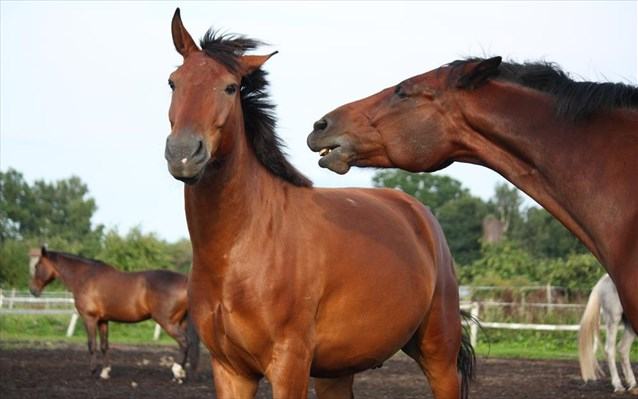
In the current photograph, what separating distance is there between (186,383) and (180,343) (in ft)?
5.98

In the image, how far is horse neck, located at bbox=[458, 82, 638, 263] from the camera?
13.3 ft

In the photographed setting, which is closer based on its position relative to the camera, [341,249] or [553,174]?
[553,174]

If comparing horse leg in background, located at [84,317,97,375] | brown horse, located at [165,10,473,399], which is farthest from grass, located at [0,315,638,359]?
brown horse, located at [165,10,473,399]

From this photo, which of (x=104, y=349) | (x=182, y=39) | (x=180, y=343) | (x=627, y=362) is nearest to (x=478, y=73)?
(x=182, y=39)

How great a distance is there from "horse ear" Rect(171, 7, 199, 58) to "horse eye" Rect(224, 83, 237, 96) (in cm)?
41

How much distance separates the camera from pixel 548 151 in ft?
13.8

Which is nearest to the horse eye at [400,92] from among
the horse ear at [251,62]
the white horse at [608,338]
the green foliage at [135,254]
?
the horse ear at [251,62]

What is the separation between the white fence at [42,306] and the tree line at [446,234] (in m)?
2.72

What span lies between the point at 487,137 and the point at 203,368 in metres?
14.7

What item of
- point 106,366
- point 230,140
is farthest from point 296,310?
point 106,366

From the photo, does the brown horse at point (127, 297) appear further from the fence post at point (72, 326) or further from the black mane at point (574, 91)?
the black mane at point (574, 91)

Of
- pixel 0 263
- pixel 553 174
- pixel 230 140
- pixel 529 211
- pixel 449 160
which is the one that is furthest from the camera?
pixel 529 211

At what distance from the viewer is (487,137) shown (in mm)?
4391

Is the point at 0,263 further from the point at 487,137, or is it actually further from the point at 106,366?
the point at 487,137
